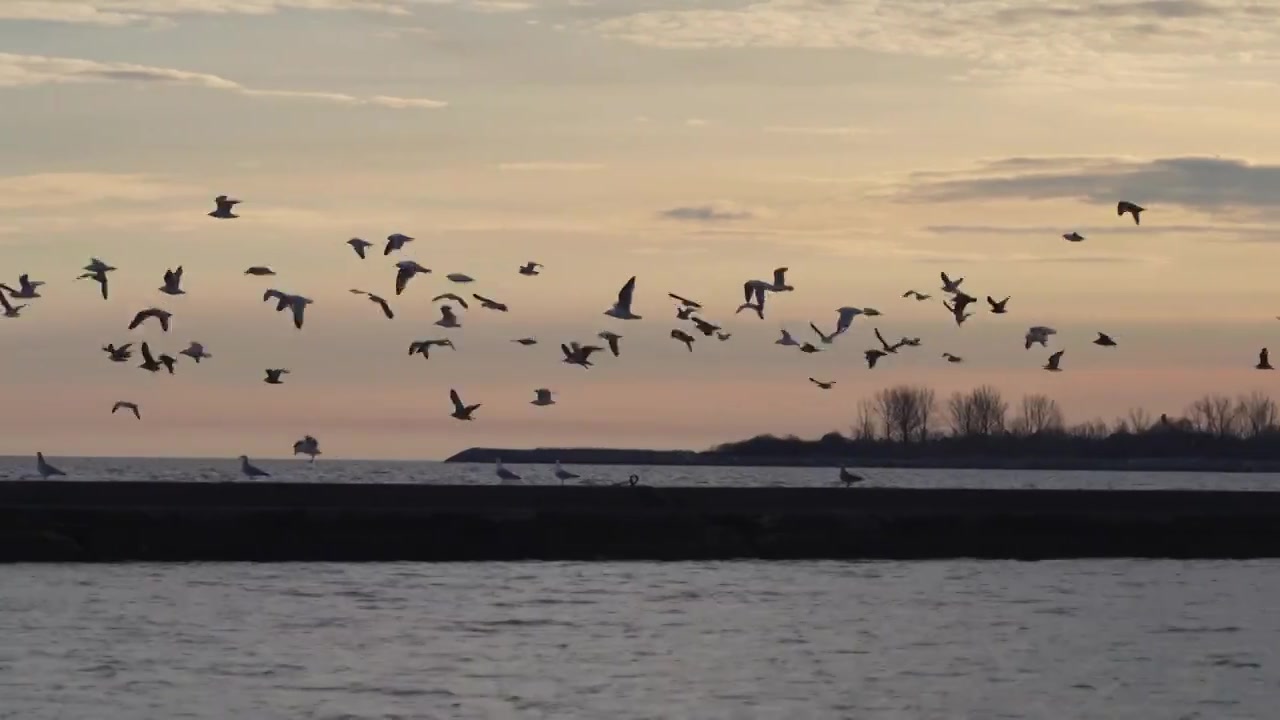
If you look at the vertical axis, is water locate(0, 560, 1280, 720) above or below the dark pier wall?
below

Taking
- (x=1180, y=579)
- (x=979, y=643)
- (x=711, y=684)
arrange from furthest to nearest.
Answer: (x=1180, y=579) < (x=979, y=643) < (x=711, y=684)

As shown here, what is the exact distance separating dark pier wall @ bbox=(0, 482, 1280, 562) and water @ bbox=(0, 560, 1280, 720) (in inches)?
23.0

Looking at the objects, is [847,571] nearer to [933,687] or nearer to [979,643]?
[979,643]

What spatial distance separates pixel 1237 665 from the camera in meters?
35.2

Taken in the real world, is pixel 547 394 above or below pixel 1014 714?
above

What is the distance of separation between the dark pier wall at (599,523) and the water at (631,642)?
583 mm

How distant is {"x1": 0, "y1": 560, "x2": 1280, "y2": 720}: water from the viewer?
1174 inches

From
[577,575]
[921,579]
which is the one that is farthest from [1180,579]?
[577,575]

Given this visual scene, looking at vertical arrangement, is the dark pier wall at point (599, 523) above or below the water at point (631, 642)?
above

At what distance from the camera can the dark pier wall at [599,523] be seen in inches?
1954

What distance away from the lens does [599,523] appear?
5138 centimetres

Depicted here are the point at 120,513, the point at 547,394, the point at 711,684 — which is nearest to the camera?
the point at 711,684

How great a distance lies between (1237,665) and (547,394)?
51.3 ft

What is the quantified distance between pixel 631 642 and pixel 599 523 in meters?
14.4
